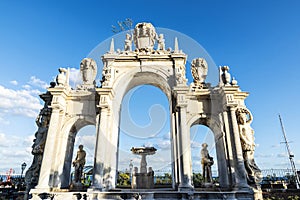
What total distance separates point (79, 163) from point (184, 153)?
726cm

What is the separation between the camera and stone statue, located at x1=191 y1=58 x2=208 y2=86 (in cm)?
1579

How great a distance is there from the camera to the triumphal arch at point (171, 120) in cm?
1183

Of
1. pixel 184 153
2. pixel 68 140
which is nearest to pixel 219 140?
pixel 184 153

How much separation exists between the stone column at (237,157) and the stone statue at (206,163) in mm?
1748

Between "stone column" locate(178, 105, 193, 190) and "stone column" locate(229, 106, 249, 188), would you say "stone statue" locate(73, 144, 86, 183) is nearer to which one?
"stone column" locate(178, 105, 193, 190)

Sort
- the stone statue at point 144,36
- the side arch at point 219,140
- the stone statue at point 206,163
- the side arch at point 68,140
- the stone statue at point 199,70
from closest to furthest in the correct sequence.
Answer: the side arch at point 219,140 → the stone statue at point 206,163 → the side arch at point 68,140 → the stone statue at point 199,70 → the stone statue at point 144,36

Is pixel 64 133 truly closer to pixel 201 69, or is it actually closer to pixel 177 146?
pixel 177 146

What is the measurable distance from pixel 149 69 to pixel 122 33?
4.91 meters

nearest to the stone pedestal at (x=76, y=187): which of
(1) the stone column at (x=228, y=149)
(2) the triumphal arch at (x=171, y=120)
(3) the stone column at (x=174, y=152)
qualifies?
(2) the triumphal arch at (x=171, y=120)

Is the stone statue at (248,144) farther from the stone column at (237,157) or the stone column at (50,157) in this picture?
the stone column at (50,157)

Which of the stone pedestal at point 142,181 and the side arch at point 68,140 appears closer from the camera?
the stone pedestal at point 142,181

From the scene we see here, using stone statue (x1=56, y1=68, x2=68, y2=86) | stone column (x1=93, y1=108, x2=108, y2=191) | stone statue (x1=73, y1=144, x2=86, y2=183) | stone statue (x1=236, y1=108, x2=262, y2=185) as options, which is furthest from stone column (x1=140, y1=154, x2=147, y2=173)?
stone statue (x1=56, y1=68, x2=68, y2=86)

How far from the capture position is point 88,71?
1659 centimetres

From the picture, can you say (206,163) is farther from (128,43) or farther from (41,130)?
(41,130)
